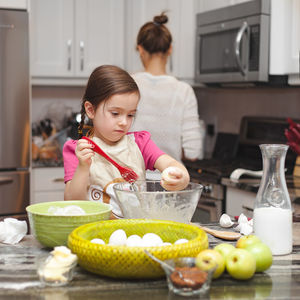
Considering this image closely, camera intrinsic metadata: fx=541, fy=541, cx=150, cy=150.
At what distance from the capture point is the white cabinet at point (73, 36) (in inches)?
138

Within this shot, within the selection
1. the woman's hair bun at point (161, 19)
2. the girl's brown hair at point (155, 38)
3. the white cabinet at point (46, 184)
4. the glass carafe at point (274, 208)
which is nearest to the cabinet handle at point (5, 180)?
the white cabinet at point (46, 184)

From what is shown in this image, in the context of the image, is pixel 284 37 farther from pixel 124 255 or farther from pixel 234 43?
pixel 124 255

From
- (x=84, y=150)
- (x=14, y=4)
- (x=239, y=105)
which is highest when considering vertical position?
(x=14, y=4)

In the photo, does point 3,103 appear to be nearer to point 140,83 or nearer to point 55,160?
point 55,160

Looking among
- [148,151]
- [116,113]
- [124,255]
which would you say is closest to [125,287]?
[124,255]

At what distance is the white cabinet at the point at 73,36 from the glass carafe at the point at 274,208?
2561 millimetres

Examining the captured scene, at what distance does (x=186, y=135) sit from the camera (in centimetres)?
269

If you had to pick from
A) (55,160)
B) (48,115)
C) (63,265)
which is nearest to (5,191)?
(55,160)

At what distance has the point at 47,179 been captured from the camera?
11.0 feet

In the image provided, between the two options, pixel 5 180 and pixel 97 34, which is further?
pixel 97 34

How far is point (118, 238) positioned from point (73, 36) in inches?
105

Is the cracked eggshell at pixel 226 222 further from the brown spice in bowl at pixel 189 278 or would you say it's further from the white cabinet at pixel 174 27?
the white cabinet at pixel 174 27

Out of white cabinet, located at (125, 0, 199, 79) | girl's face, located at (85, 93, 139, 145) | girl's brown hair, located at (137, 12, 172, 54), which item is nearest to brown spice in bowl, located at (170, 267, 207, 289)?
girl's face, located at (85, 93, 139, 145)

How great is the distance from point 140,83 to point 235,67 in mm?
637
